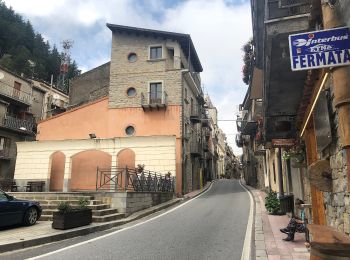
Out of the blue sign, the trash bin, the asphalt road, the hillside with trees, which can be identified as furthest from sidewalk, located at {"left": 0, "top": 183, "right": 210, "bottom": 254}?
the hillside with trees

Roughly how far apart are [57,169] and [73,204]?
1247 cm

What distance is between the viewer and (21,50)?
48.5 m

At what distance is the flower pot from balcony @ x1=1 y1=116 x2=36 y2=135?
25.4 meters

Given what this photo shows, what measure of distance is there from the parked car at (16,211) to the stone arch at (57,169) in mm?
13842

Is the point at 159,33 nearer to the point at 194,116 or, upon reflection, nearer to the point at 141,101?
the point at 141,101

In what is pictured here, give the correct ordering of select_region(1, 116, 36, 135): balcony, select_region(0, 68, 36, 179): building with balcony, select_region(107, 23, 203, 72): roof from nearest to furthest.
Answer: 1. select_region(107, 23, 203, 72): roof
2. select_region(0, 68, 36, 179): building with balcony
3. select_region(1, 116, 36, 135): balcony

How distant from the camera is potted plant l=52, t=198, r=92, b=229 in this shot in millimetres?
10766

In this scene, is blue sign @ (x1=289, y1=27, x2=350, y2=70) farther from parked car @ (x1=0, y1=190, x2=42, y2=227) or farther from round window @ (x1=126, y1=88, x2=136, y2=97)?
round window @ (x1=126, y1=88, x2=136, y2=97)

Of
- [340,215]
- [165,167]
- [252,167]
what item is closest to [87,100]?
[165,167]

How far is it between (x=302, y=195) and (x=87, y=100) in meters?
26.6

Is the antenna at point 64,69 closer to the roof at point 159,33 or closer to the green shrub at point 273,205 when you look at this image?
the roof at point 159,33

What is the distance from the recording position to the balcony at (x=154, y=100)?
2814 centimetres

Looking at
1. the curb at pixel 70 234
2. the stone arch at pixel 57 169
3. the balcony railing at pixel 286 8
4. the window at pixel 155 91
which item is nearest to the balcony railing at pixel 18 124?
the stone arch at pixel 57 169

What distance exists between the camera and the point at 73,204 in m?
14.2
